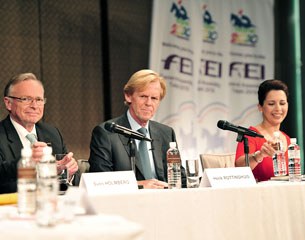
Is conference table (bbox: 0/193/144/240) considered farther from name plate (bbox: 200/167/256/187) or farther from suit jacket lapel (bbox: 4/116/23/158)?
suit jacket lapel (bbox: 4/116/23/158)

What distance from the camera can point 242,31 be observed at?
22.0 feet

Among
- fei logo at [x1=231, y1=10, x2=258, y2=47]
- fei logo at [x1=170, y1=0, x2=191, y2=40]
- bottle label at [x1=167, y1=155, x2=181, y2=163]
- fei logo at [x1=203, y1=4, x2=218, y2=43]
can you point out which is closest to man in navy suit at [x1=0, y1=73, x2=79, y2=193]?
bottle label at [x1=167, y1=155, x2=181, y2=163]

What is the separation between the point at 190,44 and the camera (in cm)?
629

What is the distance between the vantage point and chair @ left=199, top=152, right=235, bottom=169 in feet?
14.6

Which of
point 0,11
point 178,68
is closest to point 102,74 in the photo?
point 178,68

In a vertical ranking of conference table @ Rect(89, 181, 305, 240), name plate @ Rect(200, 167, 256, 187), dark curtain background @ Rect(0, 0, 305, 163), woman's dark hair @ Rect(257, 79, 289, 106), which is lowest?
conference table @ Rect(89, 181, 305, 240)

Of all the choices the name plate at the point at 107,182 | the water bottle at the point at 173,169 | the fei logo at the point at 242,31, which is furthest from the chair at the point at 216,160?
the fei logo at the point at 242,31

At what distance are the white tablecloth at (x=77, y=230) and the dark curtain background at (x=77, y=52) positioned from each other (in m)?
3.82

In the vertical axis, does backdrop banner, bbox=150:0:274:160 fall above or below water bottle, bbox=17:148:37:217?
above

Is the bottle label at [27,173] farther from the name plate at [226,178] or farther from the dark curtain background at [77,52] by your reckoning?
the dark curtain background at [77,52]

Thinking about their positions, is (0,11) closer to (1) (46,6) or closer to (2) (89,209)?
(1) (46,6)

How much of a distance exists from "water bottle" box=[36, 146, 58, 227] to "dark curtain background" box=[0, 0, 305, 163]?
11.9 feet

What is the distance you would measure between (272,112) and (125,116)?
3.42 ft

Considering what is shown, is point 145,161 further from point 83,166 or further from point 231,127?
point 231,127
